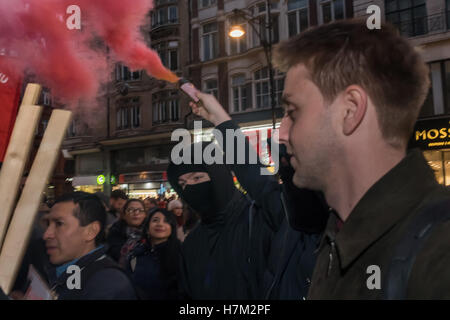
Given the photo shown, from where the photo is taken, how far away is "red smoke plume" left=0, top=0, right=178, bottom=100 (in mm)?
2771

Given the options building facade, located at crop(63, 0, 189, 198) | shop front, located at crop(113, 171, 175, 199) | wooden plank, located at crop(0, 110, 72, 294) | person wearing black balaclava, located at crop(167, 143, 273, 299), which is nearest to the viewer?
wooden plank, located at crop(0, 110, 72, 294)

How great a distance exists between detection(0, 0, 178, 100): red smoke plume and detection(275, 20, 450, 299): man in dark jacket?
6.93ft

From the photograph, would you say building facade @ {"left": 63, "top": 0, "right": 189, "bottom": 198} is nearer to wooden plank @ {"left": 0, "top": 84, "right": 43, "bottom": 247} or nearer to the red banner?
the red banner

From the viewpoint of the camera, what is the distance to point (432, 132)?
1232cm

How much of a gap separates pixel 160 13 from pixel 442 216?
20972 mm

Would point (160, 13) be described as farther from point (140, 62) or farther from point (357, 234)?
point (357, 234)

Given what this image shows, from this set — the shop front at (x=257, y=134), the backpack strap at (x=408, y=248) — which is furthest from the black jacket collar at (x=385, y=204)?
the shop front at (x=257, y=134)

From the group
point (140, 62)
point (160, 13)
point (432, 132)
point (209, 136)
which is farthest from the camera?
point (160, 13)

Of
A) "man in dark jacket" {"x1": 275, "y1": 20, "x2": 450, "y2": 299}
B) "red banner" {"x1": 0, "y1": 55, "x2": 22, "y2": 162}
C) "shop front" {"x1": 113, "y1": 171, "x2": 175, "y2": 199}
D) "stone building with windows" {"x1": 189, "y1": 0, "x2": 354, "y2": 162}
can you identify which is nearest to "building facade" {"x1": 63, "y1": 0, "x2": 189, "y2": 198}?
"shop front" {"x1": 113, "y1": 171, "x2": 175, "y2": 199}

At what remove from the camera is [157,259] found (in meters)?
4.03

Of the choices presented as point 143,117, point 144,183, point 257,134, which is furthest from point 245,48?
point 144,183

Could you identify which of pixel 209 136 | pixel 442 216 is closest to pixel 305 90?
pixel 442 216

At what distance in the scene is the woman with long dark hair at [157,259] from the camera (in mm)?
3799

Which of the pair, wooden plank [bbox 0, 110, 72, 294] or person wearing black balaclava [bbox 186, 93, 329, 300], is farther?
person wearing black balaclava [bbox 186, 93, 329, 300]
